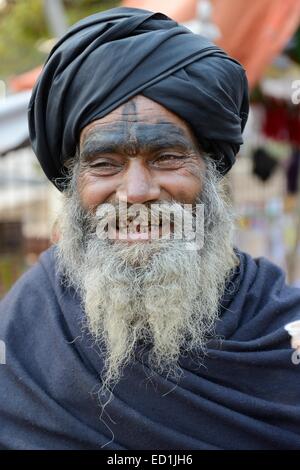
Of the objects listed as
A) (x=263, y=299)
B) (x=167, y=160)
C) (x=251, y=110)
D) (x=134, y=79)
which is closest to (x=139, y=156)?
(x=167, y=160)

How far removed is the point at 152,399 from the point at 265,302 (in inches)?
18.2

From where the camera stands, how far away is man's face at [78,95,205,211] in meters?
1.98

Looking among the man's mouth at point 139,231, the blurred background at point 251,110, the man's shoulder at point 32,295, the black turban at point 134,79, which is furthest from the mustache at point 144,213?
the blurred background at point 251,110

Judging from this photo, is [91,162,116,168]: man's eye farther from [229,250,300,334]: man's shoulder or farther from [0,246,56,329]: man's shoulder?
[229,250,300,334]: man's shoulder

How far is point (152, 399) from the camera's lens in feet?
6.49

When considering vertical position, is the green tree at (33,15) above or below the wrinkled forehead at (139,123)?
above

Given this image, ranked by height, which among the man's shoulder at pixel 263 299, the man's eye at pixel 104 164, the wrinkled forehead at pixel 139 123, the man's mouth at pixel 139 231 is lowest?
the man's shoulder at pixel 263 299

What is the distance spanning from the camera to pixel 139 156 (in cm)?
201

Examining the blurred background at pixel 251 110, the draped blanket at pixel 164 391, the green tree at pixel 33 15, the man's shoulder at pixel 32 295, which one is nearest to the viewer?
the draped blanket at pixel 164 391

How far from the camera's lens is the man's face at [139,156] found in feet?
6.50

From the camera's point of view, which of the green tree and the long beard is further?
the green tree

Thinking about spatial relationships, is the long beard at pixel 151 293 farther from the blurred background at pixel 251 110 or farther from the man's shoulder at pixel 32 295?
the blurred background at pixel 251 110

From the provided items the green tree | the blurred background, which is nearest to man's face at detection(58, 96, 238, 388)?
the blurred background
